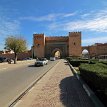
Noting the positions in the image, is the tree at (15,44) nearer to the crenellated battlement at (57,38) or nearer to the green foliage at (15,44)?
the green foliage at (15,44)

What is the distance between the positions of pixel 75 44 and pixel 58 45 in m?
8.17

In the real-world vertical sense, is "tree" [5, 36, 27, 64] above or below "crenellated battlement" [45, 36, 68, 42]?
below

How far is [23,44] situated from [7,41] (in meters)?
3.95

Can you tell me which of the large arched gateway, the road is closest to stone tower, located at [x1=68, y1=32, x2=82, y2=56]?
the large arched gateway

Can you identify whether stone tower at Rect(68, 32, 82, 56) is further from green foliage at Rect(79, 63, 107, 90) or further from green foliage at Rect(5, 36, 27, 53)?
green foliage at Rect(79, 63, 107, 90)

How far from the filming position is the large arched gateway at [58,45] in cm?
12544

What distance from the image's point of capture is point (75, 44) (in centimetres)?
12588

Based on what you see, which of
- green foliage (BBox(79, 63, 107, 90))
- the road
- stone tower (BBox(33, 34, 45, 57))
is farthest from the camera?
stone tower (BBox(33, 34, 45, 57))

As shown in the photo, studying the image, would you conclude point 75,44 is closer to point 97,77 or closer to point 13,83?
point 13,83

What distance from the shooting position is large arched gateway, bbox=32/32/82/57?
412 feet

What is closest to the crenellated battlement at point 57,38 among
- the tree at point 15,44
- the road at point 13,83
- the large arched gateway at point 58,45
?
the large arched gateway at point 58,45

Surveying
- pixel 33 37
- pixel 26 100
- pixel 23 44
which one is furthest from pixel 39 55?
pixel 26 100

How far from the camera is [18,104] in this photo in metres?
9.34

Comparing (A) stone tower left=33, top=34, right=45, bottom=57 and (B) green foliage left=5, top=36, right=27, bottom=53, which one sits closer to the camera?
(B) green foliage left=5, top=36, right=27, bottom=53
